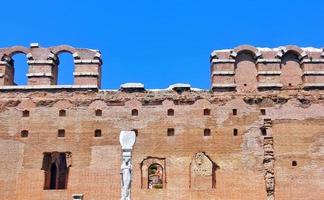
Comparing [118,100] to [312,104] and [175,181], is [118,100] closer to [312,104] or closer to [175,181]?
[175,181]

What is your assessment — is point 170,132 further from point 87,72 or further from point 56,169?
point 56,169

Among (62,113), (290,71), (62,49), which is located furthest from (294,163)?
(62,49)

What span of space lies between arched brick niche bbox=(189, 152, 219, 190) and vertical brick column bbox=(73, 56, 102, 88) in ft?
14.3

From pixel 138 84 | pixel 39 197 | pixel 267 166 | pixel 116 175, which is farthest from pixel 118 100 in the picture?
pixel 267 166

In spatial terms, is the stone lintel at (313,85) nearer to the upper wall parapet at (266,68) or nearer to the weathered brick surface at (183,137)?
the upper wall parapet at (266,68)

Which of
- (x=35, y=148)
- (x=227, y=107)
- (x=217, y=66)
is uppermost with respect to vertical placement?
(x=217, y=66)

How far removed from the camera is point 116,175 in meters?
19.0

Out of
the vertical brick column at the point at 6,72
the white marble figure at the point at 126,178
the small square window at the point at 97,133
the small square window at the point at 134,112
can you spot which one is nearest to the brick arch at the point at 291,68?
the small square window at the point at 134,112

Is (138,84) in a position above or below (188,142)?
above

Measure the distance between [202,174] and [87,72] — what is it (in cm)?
520

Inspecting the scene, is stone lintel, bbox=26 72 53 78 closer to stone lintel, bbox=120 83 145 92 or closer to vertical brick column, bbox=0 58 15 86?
vertical brick column, bbox=0 58 15 86

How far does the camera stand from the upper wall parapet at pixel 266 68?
20.0 m

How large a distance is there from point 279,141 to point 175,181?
11.7ft

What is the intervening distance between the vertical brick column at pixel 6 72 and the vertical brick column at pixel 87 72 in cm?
238
